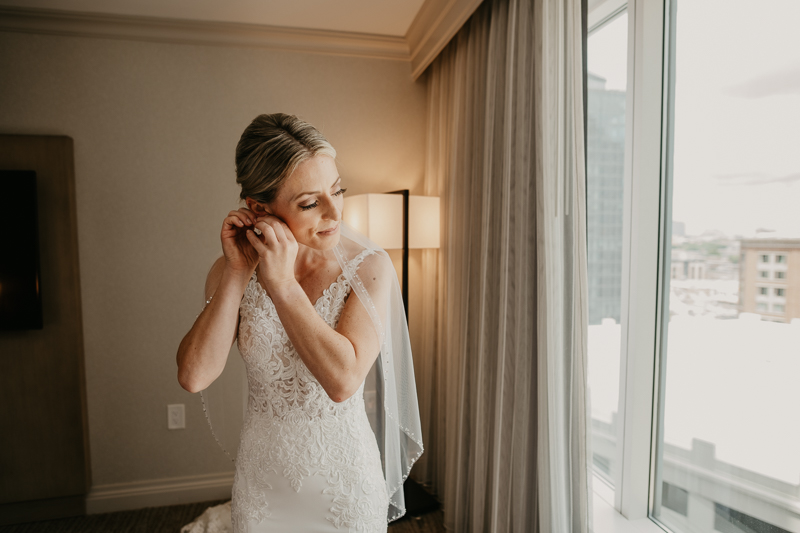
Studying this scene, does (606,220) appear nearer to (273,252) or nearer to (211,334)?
(273,252)

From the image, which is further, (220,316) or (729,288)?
(729,288)

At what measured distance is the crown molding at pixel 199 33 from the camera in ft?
8.35

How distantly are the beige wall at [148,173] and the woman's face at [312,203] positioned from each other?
1.84 metres

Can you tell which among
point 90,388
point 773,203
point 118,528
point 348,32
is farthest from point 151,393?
point 773,203

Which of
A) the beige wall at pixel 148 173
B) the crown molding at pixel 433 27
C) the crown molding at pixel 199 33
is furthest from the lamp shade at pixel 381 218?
the crown molding at pixel 199 33

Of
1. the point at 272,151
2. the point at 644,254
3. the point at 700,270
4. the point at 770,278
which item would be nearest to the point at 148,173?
the point at 272,151

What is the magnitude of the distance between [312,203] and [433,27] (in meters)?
1.85

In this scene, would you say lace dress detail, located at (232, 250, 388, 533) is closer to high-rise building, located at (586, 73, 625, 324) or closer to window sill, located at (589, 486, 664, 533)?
window sill, located at (589, 486, 664, 533)

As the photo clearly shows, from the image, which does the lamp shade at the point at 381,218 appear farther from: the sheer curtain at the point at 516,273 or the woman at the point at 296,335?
the woman at the point at 296,335

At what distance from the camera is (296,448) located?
4.05 ft

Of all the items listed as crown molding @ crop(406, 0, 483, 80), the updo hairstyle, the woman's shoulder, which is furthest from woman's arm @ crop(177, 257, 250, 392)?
crown molding @ crop(406, 0, 483, 80)

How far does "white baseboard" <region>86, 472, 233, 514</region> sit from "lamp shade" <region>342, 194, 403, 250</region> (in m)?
1.75

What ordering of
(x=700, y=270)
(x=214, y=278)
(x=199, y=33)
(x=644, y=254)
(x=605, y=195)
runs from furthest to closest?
(x=199, y=33)
(x=605, y=195)
(x=644, y=254)
(x=700, y=270)
(x=214, y=278)

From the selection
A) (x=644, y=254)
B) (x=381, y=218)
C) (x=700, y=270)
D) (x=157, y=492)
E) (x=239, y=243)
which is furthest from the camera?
(x=157, y=492)
